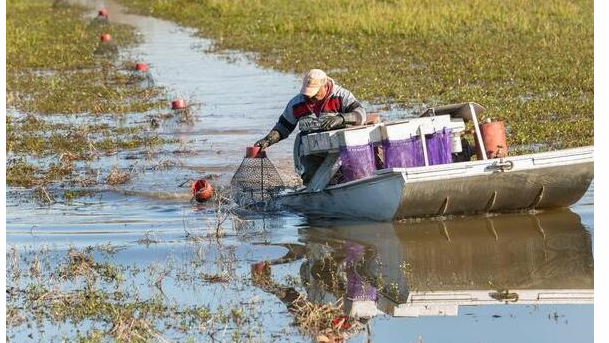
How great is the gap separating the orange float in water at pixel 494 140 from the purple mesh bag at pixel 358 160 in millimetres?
990

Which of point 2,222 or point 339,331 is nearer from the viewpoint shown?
point 339,331

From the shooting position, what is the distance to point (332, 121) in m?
11.4

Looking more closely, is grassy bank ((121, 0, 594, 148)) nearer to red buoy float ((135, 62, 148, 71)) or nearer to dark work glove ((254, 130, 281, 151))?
red buoy float ((135, 62, 148, 71))

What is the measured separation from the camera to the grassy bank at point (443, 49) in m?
17.8

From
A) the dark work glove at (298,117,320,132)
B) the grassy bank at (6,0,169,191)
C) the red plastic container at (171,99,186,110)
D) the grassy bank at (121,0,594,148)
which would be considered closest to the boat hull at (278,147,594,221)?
the dark work glove at (298,117,320,132)

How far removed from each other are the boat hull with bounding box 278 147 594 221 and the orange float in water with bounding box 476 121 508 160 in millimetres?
464

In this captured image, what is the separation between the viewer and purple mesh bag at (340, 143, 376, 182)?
36.8ft

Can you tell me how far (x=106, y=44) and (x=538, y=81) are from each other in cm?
1217

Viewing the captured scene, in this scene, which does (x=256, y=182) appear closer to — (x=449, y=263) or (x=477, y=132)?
(x=477, y=132)
